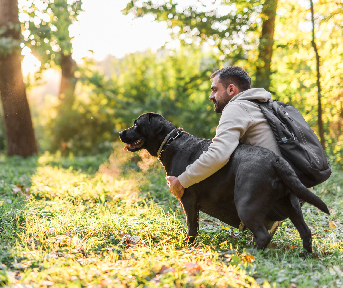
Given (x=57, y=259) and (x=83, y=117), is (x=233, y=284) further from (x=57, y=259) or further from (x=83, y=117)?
(x=83, y=117)

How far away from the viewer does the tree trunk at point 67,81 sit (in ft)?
45.1

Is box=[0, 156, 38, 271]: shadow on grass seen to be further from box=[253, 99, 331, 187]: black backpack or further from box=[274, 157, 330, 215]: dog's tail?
box=[253, 99, 331, 187]: black backpack

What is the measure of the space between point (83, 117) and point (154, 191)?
986 cm

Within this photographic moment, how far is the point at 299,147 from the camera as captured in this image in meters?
2.75

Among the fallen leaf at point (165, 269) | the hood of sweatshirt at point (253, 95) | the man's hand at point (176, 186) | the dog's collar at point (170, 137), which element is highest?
the hood of sweatshirt at point (253, 95)

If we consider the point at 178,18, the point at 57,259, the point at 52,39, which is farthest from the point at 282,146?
the point at 52,39

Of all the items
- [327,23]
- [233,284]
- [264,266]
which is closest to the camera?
[233,284]

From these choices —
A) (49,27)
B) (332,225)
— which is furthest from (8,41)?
(332,225)

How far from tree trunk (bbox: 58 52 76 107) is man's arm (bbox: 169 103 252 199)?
12010 mm

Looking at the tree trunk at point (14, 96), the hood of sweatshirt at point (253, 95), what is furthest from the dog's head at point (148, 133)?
the tree trunk at point (14, 96)

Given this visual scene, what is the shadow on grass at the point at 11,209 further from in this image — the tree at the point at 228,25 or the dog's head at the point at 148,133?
the tree at the point at 228,25

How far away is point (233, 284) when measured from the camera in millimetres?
2020

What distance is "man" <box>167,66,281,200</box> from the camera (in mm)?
2762

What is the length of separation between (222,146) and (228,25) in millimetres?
5038
